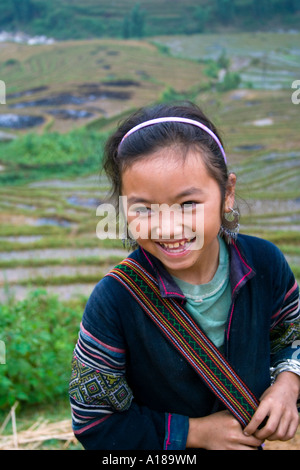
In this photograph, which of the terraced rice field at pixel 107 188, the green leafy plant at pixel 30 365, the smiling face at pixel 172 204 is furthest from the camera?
the terraced rice field at pixel 107 188

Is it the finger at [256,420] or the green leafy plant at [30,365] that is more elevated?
the finger at [256,420]

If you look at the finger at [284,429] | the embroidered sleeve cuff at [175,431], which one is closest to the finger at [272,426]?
the finger at [284,429]

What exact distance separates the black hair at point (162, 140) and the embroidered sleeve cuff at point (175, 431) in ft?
1.61

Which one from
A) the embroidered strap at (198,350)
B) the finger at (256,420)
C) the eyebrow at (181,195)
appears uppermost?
the eyebrow at (181,195)

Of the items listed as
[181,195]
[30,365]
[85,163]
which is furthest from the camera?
[85,163]

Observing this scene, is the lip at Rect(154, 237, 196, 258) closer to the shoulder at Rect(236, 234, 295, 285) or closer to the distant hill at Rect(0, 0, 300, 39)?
the shoulder at Rect(236, 234, 295, 285)

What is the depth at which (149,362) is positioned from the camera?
3.60 feet

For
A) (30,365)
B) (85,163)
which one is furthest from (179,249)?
(85,163)

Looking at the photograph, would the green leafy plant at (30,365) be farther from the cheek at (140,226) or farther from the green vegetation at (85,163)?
the cheek at (140,226)

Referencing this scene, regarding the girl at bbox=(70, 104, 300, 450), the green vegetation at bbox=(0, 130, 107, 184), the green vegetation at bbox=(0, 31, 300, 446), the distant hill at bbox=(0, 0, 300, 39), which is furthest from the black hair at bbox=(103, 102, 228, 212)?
the distant hill at bbox=(0, 0, 300, 39)

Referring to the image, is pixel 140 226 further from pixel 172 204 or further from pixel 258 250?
pixel 258 250

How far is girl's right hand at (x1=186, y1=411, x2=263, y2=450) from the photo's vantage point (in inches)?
42.1

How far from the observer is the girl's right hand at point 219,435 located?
1069 millimetres

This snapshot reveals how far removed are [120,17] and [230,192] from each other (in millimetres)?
32589
